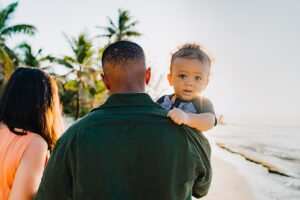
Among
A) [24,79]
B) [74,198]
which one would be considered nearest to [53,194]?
[74,198]

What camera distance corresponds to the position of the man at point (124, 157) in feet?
6.27

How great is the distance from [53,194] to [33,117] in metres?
0.82

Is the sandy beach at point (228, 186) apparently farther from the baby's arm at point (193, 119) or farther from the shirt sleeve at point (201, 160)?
the shirt sleeve at point (201, 160)

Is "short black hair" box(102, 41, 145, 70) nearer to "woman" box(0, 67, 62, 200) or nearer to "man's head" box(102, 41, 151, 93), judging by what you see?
"man's head" box(102, 41, 151, 93)

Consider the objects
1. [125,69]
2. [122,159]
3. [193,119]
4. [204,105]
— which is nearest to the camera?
[122,159]

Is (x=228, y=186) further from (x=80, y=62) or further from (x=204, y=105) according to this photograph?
(x=80, y=62)

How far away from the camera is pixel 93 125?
195cm

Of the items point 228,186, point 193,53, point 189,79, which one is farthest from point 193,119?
point 228,186

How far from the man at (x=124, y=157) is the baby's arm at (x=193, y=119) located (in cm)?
4

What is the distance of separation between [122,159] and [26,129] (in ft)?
3.18

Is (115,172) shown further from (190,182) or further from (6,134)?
(6,134)

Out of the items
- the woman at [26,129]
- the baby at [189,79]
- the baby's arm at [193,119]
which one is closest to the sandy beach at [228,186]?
the baby at [189,79]

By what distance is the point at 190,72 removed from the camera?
322 centimetres

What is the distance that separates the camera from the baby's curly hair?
3.22m
